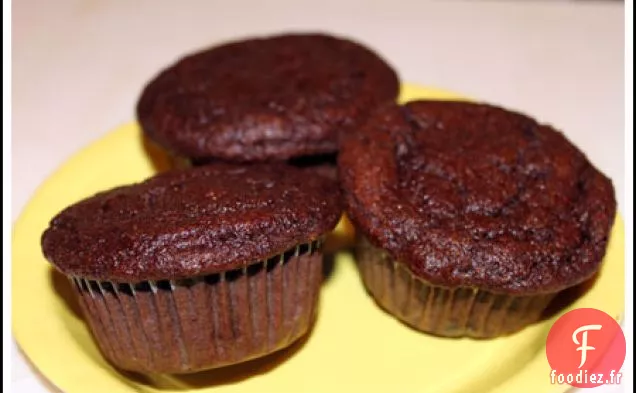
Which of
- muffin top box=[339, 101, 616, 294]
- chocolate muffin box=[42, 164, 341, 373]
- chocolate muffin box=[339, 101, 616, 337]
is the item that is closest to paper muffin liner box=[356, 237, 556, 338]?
chocolate muffin box=[339, 101, 616, 337]

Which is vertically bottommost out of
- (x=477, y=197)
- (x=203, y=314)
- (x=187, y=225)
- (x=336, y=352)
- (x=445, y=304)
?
(x=336, y=352)

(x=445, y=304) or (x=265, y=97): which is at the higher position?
(x=265, y=97)

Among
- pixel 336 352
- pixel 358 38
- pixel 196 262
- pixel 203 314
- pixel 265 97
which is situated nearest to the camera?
pixel 196 262

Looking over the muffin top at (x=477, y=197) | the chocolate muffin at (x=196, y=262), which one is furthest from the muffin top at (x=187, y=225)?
the muffin top at (x=477, y=197)

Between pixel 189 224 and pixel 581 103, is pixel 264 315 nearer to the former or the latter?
pixel 189 224

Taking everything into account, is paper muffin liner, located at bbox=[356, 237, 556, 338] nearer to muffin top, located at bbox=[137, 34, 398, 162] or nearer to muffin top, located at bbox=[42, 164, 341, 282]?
muffin top, located at bbox=[42, 164, 341, 282]

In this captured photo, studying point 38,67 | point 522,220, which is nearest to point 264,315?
point 522,220

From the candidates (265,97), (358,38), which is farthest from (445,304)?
(358,38)

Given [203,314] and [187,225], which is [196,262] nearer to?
[187,225]
